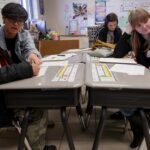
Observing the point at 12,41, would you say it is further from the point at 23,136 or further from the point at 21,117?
the point at 23,136

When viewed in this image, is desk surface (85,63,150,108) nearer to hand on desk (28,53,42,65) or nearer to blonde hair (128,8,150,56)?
hand on desk (28,53,42,65)

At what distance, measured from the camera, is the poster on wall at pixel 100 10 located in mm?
5043

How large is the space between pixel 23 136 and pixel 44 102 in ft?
0.78

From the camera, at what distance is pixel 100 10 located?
5094 mm

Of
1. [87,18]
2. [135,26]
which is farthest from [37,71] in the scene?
[87,18]

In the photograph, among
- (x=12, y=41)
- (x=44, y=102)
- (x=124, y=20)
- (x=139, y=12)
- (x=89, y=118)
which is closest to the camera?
(x=44, y=102)

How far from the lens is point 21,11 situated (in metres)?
1.50

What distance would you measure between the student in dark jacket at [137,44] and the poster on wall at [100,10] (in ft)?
9.93

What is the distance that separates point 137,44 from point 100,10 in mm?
3248

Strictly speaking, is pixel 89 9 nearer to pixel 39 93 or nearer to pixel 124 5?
pixel 124 5

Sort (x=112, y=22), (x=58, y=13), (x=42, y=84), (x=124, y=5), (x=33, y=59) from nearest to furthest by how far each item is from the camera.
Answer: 1. (x=42, y=84)
2. (x=33, y=59)
3. (x=112, y=22)
4. (x=124, y=5)
5. (x=58, y=13)

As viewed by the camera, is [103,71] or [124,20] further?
[124,20]

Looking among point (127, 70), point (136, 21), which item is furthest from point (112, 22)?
point (127, 70)

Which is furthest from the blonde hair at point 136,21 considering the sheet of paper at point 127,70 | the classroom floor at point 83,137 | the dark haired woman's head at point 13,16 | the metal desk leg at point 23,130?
the metal desk leg at point 23,130
